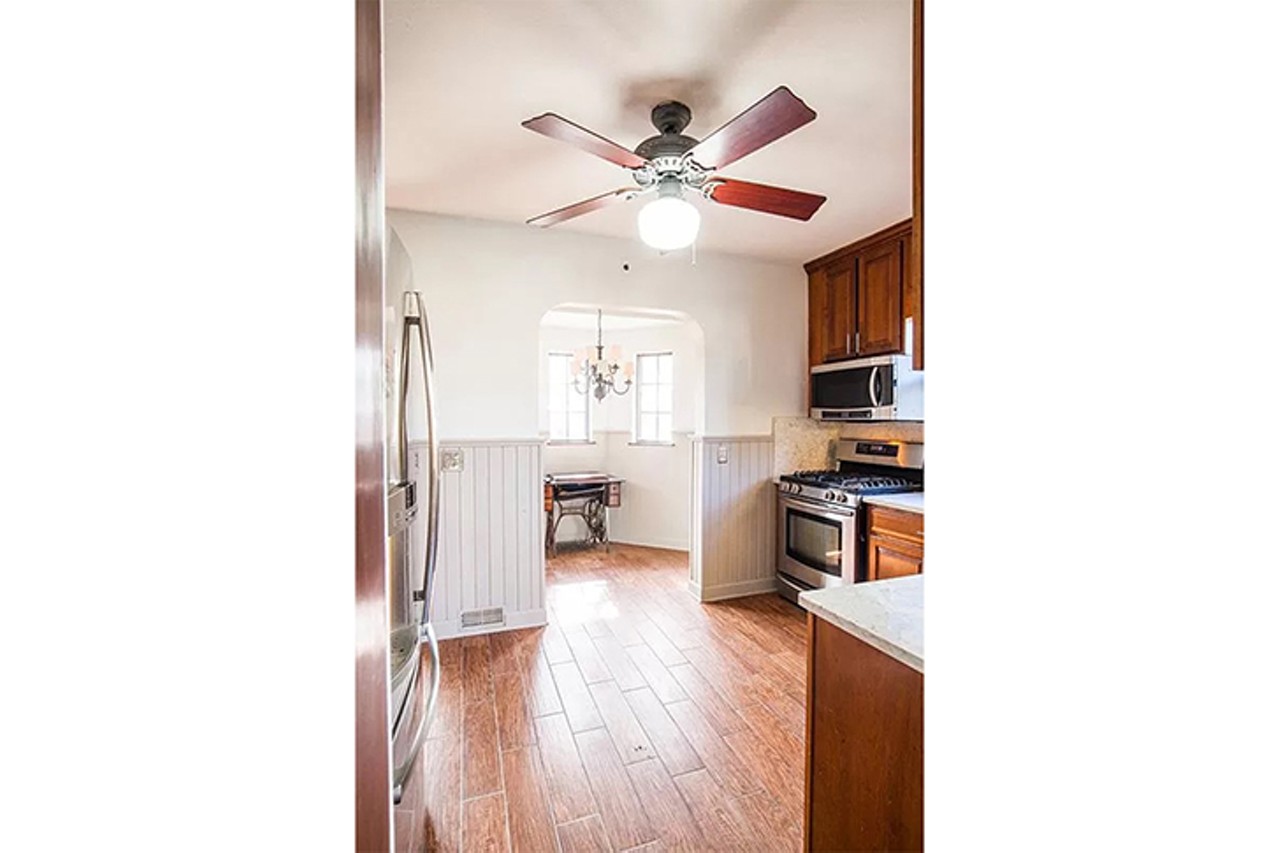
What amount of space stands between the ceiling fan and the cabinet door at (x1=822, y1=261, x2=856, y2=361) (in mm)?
1606

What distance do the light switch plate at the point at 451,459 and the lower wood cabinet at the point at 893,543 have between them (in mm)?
2483

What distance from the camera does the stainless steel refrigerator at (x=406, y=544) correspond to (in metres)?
1.19

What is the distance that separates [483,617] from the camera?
328 cm

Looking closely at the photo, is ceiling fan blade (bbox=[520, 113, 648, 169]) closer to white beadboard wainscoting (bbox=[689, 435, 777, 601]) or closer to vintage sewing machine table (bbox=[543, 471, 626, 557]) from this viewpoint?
white beadboard wainscoting (bbox=[689, 435, 777, 601])

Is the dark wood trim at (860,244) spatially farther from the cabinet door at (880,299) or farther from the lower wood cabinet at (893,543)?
the lower wood cabinet at (893,543)

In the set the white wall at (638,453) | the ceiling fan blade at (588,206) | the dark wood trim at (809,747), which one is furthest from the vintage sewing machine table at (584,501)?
the dark wood trim at (809,747)

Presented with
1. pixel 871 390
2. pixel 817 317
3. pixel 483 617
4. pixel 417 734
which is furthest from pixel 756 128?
pixel 483 617

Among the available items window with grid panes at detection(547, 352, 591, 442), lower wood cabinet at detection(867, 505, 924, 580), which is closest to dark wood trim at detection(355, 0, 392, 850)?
lower wood cabinet at detection(867, 505, 924, 580)

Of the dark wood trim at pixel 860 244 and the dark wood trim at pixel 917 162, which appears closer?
the dark wood trim at pixel 917 162

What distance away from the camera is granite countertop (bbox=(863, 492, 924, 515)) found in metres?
2.81

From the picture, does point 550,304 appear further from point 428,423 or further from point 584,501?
point 584,501
